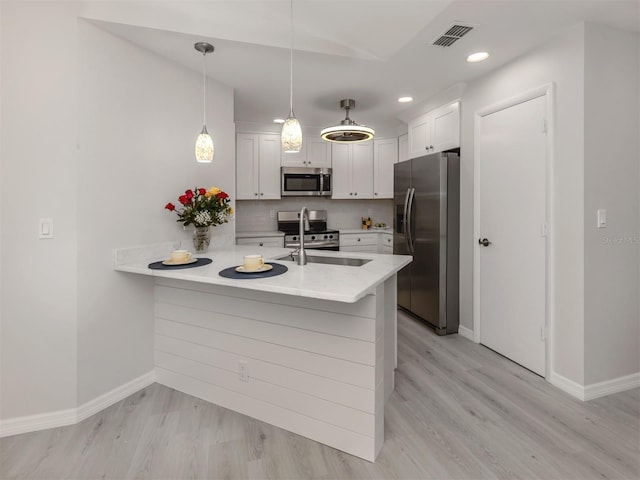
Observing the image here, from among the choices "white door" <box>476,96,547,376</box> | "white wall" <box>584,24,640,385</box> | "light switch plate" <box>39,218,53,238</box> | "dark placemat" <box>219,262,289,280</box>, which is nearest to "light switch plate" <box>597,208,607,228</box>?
"white wall" <box>584,24,640,385</box>

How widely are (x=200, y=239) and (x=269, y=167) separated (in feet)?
7.86

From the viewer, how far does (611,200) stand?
2303 mm

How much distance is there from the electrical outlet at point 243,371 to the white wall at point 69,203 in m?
0.85

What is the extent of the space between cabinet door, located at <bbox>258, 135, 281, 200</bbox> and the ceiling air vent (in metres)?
2.74

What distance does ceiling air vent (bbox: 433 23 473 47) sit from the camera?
2.23 m

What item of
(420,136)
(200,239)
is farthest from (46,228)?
(420,136)

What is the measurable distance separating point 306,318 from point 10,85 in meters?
2.05

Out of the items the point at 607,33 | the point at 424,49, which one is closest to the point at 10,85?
the point at 424,49

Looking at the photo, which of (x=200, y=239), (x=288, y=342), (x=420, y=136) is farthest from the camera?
(x=420, y=136)

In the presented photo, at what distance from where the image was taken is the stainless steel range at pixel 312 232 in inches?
190

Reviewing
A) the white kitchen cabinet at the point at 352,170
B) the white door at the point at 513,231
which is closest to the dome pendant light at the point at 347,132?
the white door at the point at 513,231

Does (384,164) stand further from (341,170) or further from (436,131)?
(436,131)

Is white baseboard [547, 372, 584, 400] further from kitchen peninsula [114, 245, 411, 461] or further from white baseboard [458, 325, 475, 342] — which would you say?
kitchen peninsula [114, 245, 411, 461]

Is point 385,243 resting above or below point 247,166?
below
